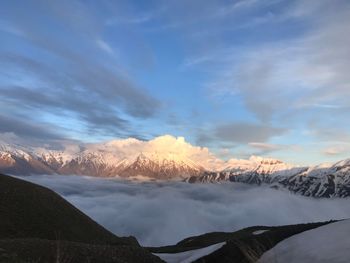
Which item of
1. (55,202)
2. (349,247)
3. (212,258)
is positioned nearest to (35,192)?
(55,202)

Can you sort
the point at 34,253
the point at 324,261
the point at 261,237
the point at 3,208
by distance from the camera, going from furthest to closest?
the point at 3,208
the point at 261,237
the point at 34,253
the point at 324,261

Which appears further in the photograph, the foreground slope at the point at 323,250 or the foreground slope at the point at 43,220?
the foreground slope at the point at 43,220

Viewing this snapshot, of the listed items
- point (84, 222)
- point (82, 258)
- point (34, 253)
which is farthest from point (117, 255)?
point (84, 222)

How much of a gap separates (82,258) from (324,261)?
54.0ft

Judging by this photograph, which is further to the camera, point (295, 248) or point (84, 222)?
point (84, 222)

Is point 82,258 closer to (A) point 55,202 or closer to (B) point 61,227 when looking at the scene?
(B) point 61,227

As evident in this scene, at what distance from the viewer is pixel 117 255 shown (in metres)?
30.8

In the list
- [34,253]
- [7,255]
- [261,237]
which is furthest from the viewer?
[261,237]

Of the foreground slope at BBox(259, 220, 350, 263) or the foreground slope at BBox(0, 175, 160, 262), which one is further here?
the foreground slope at BBox(0, 175, 160, 262)

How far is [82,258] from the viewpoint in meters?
27.7

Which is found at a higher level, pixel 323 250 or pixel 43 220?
pixel 323 250

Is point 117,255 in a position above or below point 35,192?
below

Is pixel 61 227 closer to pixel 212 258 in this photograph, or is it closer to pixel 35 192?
pixel 35 192

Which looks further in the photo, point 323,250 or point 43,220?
point 43,220
